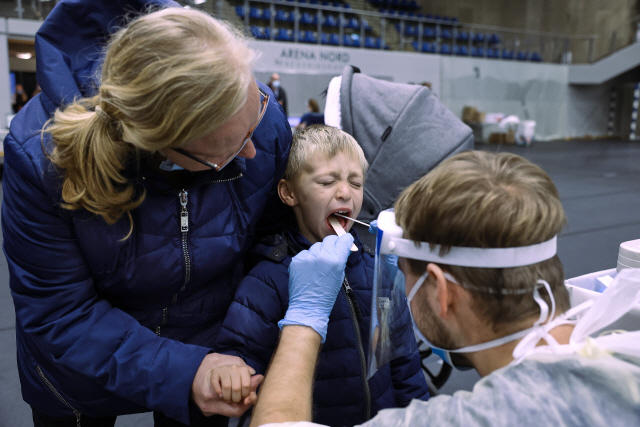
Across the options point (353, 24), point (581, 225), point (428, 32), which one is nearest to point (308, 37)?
point (353, 24)

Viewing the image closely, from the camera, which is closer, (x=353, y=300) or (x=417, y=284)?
(x=417, y=284)

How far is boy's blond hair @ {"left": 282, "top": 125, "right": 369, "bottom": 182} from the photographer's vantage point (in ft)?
5.37

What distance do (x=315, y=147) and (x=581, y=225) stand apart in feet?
18.1

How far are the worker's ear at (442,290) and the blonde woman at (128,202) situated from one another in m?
0.54

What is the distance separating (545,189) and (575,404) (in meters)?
0.39

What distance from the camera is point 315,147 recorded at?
1633mm

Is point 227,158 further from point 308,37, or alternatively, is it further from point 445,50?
point 445,50

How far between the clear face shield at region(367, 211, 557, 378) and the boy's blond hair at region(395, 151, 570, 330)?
0.05ft

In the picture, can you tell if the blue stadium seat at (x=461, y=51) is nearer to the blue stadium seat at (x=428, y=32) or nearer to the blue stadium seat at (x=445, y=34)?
the blue stadium seat at (x=445, y=34)

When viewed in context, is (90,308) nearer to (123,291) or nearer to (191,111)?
(123,291)

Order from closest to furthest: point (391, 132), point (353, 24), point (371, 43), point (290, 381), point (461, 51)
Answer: point (290, 381) → point (391, 132) → point (371, 43) → point (353, 24) → point (461, 51)

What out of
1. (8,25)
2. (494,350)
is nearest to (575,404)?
(494,350)

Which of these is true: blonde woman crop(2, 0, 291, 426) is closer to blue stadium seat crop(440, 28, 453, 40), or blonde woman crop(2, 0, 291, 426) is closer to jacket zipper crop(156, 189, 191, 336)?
jacket zipper crop(156, 189, 191, 336)

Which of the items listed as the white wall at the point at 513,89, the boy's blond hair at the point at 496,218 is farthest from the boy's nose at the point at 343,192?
the white wall at the point at 513,89
